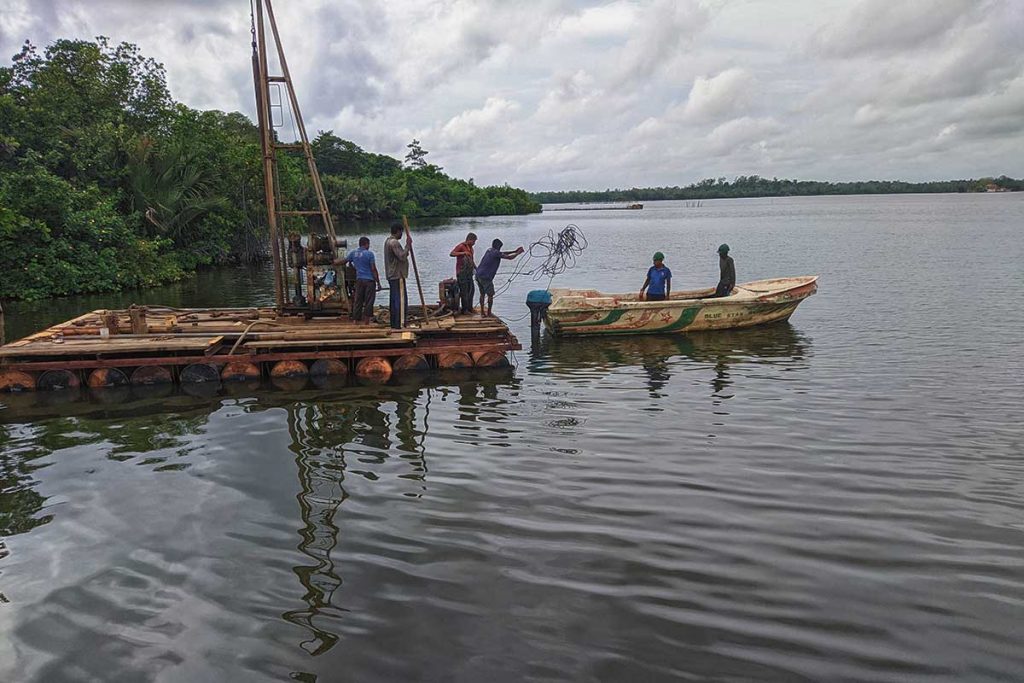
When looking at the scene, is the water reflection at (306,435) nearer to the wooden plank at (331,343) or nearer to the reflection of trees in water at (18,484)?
the reflection of trees in water at (18,484)

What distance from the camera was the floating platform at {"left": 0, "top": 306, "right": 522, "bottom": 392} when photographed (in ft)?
36.6

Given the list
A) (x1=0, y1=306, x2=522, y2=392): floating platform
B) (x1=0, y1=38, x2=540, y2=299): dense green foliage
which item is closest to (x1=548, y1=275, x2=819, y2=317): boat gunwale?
(x1=0, y1=306, x2=522, y2=392): floating platform

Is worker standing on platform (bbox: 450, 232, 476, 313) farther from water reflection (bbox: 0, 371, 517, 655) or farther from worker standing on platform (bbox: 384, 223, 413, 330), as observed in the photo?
water reflection (bbox: 0, 371, 517, 655)

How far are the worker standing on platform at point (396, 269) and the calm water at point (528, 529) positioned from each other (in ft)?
5.59

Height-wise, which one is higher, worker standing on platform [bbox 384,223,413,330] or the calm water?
worker standing on platform [bbox 384,223,413,330]

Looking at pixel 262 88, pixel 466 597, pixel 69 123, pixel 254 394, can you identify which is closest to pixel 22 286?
pixel 69 123

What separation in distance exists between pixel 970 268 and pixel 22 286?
111ft

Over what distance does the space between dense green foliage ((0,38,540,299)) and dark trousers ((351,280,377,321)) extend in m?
10.8

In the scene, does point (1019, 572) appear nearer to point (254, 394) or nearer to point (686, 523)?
point (686, 523)

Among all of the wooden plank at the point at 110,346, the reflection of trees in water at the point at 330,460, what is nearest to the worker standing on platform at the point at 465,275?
the reflection of trees in water at the point at 330,460

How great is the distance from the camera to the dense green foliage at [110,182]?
21.8 meters

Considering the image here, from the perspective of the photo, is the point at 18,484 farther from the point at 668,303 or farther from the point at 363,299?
the point at 668,303

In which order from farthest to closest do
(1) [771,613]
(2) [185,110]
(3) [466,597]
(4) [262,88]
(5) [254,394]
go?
(2) [185,110] → (4) [262,88] → (5) [254,394] → (3) [466,597] → (1) [771,613]

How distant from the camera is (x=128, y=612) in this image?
495 cm
